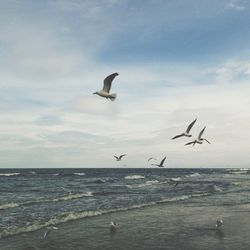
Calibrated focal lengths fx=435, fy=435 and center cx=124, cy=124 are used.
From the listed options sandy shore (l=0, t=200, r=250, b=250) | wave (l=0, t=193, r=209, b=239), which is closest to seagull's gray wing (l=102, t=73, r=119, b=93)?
sandy shore (l=0, t=200, r=250, b=250)

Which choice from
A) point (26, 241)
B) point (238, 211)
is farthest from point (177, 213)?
point (26, 241)

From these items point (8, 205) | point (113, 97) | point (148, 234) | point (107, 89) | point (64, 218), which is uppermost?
point (107, 89)

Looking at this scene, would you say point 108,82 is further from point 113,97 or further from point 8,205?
point 8,205

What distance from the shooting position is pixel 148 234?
57.3 feet

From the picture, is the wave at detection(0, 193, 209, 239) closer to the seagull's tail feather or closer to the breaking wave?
the breaking wave

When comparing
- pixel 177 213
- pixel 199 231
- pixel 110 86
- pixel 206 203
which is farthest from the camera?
pixel 206 203

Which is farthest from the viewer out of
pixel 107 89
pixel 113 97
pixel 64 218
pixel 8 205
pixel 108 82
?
pixel 8 205

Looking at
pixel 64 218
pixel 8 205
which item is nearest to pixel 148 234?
pixel 64 218

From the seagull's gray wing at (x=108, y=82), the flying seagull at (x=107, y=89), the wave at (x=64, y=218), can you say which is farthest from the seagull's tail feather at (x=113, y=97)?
the wave at (x=64, y=218)

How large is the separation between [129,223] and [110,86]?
9204 mm

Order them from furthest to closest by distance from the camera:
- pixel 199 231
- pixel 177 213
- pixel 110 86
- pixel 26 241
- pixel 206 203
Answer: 1. pixel 206 203
2. pixel 177 213
3. pixel 199 231
4. pixel 26 241
5. pixel 110 86

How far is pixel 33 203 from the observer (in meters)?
28.5

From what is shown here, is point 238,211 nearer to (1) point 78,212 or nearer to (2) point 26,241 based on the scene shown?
(1) point 78,212

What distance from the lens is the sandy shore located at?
15555mm
